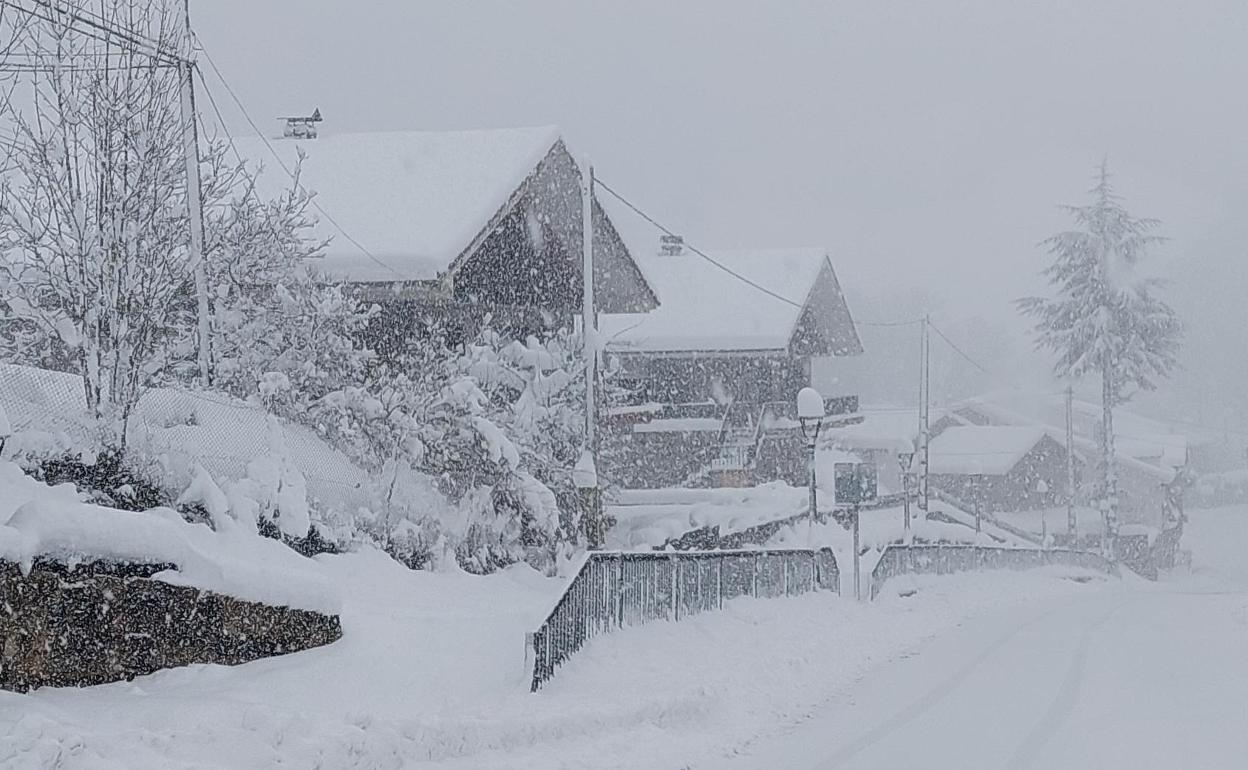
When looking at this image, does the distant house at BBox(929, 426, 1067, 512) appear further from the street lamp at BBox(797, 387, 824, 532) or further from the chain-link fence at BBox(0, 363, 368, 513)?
the chain-link fence at BBox(0, 363, 368, 513)

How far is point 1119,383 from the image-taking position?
53750 millimetres

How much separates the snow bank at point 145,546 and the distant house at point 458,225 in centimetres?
841

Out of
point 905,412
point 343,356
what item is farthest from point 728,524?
point 905,412

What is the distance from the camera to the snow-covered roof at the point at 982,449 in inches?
2667

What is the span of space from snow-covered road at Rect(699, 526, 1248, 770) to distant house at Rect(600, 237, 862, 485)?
22.9 meters

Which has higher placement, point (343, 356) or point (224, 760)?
point (343, 356)

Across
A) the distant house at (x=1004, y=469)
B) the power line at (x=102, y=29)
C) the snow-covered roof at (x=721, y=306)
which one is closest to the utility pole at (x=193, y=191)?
the power line at (x=102, y=29)

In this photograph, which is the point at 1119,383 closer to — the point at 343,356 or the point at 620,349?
the point at 620,349

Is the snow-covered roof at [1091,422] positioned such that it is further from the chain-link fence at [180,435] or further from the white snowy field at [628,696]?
the chain-link fence at [180,435]

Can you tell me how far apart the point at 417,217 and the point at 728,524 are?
10.4 meters

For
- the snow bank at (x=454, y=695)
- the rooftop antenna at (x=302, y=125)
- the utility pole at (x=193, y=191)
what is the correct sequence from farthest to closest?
the rooftop antenna at (x=302, y=125) → the utility pole at (x=193, y=191) → the snow bank at (x=454, y=695)

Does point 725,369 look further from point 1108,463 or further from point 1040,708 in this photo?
point 1040,708

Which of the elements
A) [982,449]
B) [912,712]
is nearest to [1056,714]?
[912,712]

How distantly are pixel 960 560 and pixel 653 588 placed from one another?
17852mm
